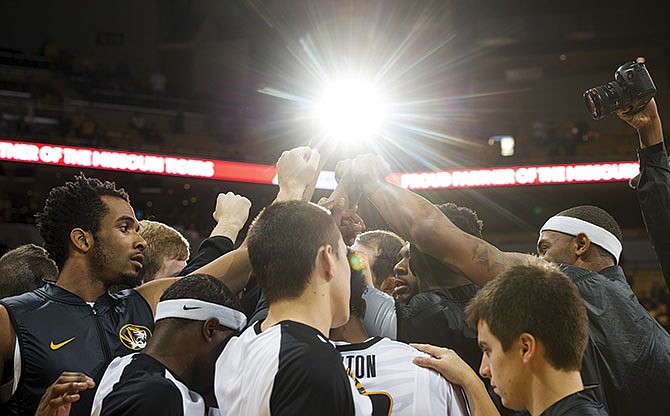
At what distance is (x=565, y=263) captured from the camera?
2986mm

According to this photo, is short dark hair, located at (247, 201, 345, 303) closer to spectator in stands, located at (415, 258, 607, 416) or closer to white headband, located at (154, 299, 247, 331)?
white headband, located at (154, 299, 247, 331)

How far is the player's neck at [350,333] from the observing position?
7.66ft

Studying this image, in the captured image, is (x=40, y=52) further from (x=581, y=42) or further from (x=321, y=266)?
(x=321, y=266)

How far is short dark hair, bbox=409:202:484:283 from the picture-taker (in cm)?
281

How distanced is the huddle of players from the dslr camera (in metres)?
0.48

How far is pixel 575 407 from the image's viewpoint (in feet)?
6.01

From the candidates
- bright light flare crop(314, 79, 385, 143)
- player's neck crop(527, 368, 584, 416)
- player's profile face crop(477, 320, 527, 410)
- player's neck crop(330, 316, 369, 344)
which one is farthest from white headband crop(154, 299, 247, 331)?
bright light flare crop(314, 79, 385, 143)

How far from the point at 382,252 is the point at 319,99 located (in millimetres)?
16791

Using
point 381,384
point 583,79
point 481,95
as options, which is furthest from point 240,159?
point 381,384

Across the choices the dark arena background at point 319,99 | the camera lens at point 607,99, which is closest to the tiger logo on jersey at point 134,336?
the camera lens at point 607,99

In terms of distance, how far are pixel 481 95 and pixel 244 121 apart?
7.35 m

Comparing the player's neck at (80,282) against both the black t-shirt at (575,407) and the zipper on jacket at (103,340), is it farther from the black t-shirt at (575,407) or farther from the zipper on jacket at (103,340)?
the black t-shirt at (575,407)

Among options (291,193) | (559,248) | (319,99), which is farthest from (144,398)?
(319,99)

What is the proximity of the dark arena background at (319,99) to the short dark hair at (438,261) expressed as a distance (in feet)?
33.0
